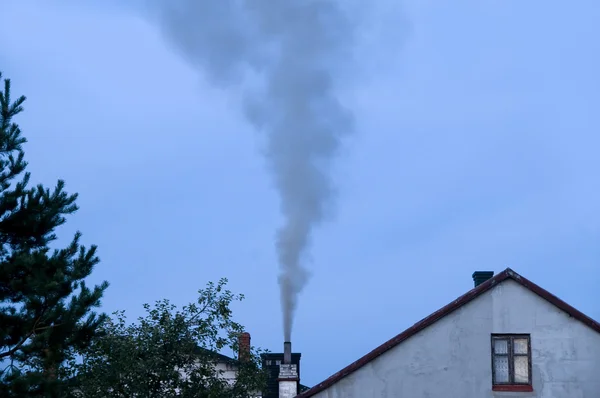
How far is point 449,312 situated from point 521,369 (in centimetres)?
239

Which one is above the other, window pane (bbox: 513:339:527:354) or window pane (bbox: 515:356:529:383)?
window pane (bbox: 513:339:527:354)

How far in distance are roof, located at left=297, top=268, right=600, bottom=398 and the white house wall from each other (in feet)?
0.46

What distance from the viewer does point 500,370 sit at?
24.7m

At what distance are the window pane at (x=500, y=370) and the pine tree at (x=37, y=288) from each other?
34.5ft

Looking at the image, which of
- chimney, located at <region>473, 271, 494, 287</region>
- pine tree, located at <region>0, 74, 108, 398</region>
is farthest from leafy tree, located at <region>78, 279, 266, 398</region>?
chimney, located at <region>473, 271, 494, 287</region>

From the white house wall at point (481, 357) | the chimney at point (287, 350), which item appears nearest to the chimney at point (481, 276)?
the white house wall at point (481, 357)

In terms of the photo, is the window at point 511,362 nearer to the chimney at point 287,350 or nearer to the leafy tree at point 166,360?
the leafy tree at point 166,360

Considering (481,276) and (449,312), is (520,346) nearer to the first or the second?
(449,312)

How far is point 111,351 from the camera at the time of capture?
23438 mm

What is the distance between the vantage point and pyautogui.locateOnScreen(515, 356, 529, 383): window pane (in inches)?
967

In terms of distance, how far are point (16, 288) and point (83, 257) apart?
2.17m

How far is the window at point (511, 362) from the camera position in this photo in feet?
80.4

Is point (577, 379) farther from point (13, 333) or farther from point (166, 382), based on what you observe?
point (13, 333)

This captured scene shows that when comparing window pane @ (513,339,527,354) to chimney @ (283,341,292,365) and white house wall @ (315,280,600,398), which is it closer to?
white house wall @ (315,280,600,398)
